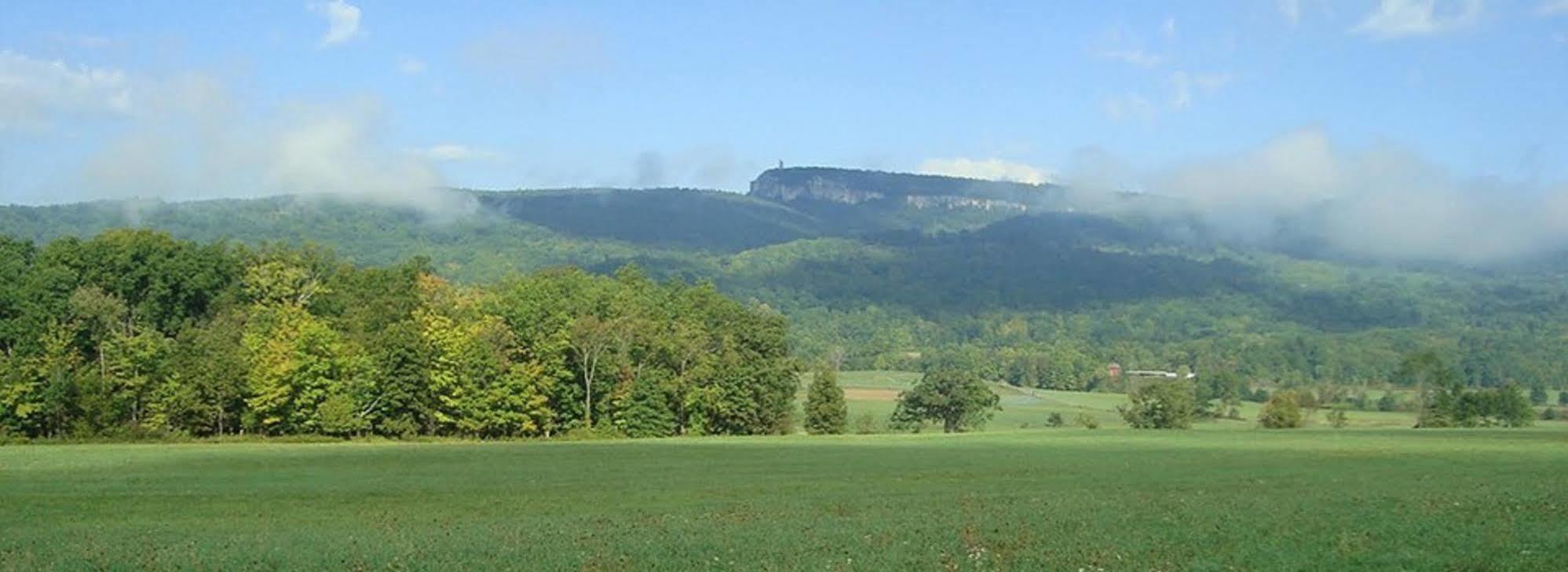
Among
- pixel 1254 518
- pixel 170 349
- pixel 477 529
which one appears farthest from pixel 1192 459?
pixel 170 349

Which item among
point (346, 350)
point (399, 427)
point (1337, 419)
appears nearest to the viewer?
point (399, 427)

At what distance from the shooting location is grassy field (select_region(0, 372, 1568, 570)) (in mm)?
26859

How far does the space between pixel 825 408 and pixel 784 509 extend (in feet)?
246

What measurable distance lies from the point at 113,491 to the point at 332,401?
45.3m

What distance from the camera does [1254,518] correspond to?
109 ft

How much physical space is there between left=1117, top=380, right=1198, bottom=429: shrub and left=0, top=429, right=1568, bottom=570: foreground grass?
59083 mm

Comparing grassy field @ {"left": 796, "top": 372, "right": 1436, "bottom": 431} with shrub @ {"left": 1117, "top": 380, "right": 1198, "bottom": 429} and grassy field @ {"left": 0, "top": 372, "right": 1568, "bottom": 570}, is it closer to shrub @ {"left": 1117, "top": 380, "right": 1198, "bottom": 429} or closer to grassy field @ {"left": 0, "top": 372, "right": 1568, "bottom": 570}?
shrub @ {"left": 1117, "top": 380, "right": 1198, "bottom": 429}

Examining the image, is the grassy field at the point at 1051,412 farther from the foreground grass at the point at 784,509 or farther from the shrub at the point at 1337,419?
the foreground grass at the point at 784,509

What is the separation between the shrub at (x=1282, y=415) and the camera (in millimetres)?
131375

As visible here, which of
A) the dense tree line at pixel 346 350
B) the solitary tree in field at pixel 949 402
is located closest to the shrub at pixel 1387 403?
the solitary tree in field at pixel 949 402

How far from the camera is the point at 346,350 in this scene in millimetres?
93312

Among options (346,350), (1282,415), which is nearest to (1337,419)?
(1282,415)

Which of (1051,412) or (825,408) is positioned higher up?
(825,408)

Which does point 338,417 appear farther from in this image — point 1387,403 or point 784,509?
point 1387,403
